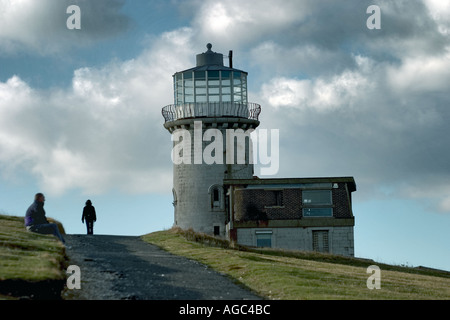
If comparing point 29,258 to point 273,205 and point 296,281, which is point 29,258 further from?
point 273,205

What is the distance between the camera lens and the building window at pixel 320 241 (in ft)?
150

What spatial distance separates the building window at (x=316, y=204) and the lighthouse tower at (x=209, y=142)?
5573 mm

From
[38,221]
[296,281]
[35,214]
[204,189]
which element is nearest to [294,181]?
[204,189]

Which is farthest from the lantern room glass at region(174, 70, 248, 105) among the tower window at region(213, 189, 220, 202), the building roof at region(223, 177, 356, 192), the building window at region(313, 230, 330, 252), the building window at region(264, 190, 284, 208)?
the building window at region(313, 230, 330, 252)

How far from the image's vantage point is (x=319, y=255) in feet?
136

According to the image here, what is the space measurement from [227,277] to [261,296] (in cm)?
369

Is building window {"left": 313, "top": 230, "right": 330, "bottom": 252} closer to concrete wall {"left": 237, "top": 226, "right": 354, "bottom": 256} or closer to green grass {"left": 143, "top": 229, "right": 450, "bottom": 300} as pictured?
concrete wall {"left": 237, "top": 226, "right": 354, "bottom": 256}

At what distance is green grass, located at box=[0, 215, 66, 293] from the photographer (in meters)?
19.2

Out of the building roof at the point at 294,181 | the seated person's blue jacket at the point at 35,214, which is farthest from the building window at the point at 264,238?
the seated person's blue jacket at the point at 35,214

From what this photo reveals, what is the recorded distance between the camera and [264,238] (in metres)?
46.2
